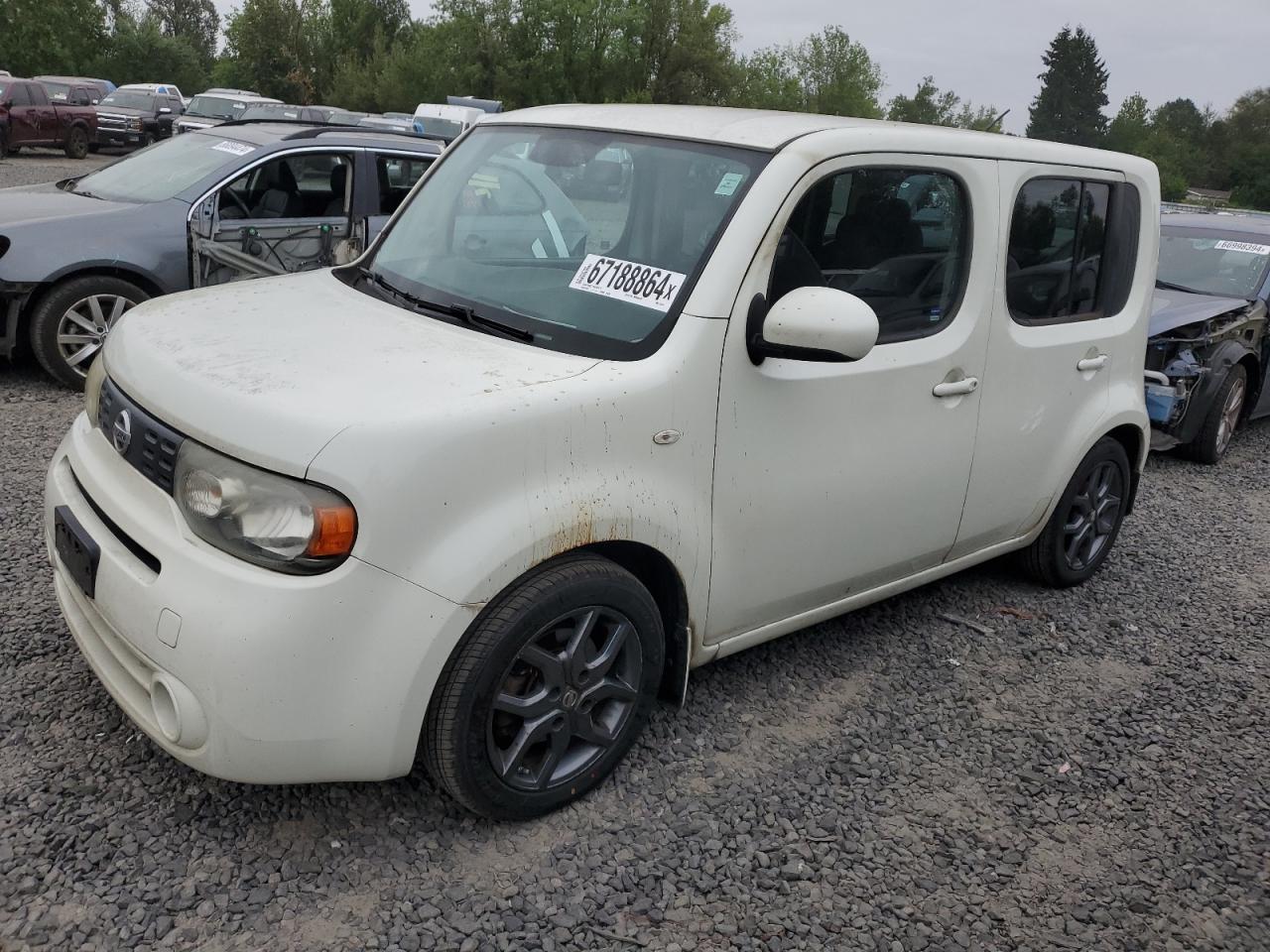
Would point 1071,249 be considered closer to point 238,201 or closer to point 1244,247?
point 1244,247

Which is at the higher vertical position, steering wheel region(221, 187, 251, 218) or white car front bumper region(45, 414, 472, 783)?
steering wheel region(221, 187, 251, 218)

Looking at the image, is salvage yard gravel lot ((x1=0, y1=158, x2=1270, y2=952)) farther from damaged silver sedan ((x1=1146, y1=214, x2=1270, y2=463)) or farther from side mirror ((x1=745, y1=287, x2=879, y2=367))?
damaged silver sedan ((x1=1146, y1=214, x2=1270, y2=463))

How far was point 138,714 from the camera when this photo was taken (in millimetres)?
2551

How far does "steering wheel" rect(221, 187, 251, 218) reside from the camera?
6.81 m

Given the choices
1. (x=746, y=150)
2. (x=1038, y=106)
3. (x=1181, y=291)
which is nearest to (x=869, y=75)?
(x=1038, y=106)

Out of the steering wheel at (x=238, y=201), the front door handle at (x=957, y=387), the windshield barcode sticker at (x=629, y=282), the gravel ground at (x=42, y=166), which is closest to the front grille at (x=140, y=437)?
the windshield barcode sticker at (x=629, y=282)

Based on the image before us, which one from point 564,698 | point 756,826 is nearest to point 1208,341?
point 756,826

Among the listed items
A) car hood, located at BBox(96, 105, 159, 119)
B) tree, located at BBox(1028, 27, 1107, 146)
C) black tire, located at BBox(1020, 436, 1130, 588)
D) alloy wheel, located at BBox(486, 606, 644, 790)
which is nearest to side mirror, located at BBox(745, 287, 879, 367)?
alloy wheel, located at BBox(486, 606, 644, 790)

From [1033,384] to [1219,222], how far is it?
588 centimetres

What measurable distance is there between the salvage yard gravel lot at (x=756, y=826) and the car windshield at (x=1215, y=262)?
15.1 feet

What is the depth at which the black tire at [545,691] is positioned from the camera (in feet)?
8.43

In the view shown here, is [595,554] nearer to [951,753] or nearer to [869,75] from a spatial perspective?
[951,753]

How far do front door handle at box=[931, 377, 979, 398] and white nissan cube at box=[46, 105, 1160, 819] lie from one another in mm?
22

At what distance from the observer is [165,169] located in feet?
23.4
